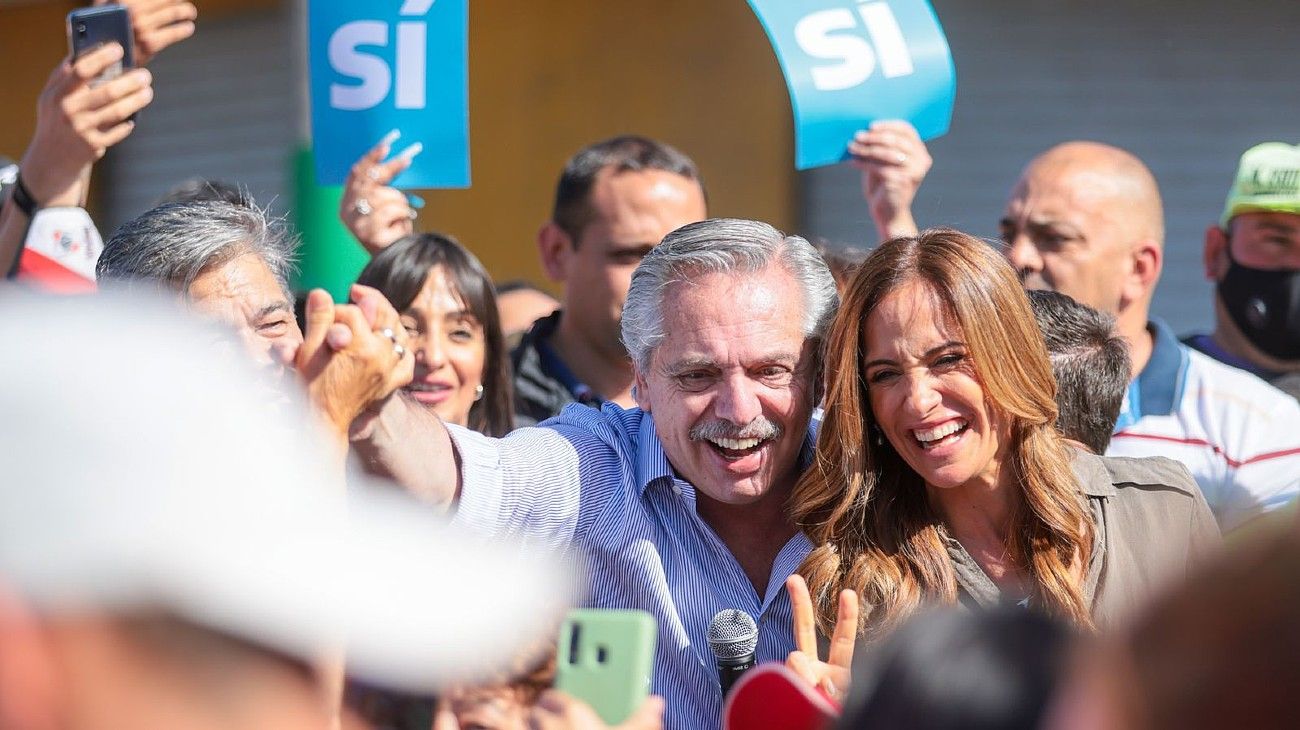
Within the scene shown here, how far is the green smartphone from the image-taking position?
58.4 inches

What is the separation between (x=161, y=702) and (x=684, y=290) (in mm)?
2239

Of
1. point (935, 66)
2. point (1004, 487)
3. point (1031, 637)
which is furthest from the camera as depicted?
point (935, 66)

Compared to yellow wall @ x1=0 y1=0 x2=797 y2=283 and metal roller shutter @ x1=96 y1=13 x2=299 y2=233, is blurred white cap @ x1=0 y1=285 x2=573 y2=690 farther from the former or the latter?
metal roller shutter @ x1=96 y1=13 x2=299 y2=233

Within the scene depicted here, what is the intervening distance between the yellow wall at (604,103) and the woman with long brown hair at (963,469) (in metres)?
5.26

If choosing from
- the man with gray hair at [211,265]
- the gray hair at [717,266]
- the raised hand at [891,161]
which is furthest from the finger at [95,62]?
the raised hand at [891,161]

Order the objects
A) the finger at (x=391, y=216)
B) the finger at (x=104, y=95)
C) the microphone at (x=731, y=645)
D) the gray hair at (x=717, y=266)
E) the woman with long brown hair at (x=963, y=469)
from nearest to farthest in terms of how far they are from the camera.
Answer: the microphone at (x=731, y=645) → the woman with long brown hair at (x=963, y=469) → the gray hair at (x=717, y=266) → the finger at (x=104, y=95) → the finger at (x=391, y=216)

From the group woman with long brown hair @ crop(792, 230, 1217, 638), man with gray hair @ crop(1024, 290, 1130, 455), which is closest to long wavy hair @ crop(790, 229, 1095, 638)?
woman with long brown hair @ crop(792, 230, 1217, 638)

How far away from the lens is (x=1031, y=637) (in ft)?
3.69

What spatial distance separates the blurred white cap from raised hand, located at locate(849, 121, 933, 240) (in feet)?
10.2

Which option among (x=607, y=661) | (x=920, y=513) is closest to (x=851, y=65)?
(x=920, y=513)

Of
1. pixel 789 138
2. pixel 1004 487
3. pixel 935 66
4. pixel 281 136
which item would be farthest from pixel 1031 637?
pixel 281 136

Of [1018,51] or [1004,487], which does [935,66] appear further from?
[1018,51]

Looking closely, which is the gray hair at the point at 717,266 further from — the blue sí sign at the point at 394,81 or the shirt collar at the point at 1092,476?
the blue sí sign at the point at 394,81

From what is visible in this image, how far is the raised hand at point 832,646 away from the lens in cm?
223
